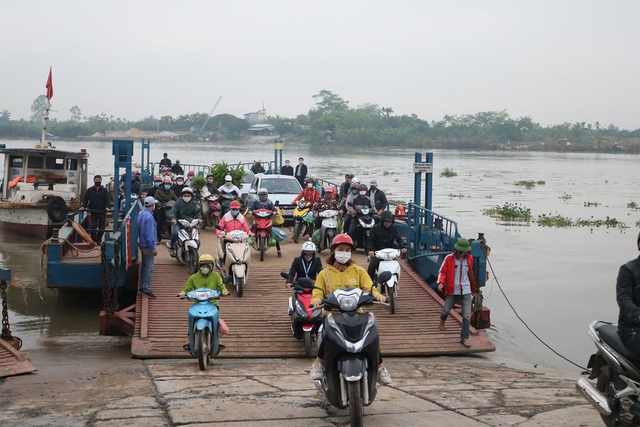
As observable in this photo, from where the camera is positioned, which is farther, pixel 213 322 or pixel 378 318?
pixel 378 318

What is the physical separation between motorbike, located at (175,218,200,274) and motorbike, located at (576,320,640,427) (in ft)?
26.4

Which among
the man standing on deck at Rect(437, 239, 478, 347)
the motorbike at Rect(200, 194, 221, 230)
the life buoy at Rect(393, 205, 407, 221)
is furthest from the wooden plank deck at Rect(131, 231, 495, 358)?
the motorbike at Rect(200, 194, 221, 230)

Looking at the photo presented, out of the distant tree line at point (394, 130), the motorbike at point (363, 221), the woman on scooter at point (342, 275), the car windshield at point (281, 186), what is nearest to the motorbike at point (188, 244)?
the motorbike at point (363, 221)

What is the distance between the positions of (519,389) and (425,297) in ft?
14.9

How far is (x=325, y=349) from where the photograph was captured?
6863mm

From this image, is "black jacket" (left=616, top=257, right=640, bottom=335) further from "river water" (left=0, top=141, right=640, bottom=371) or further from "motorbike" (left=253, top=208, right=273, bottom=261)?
"motorbike" (left=253, top=208, right=273, bottom=261)

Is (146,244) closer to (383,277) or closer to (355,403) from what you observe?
(383,277)

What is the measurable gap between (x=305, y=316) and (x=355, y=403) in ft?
12.9

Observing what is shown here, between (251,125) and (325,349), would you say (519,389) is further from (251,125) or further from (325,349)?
(251,125)

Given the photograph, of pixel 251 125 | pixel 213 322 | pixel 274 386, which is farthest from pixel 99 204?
pixel 251 125

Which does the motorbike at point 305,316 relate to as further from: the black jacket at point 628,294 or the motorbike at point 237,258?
the black jacket at point 628,294

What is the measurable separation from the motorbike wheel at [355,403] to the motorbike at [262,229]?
8.59m

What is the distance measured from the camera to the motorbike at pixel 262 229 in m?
15.1

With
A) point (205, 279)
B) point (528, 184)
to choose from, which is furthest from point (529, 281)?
point (528, 184)
